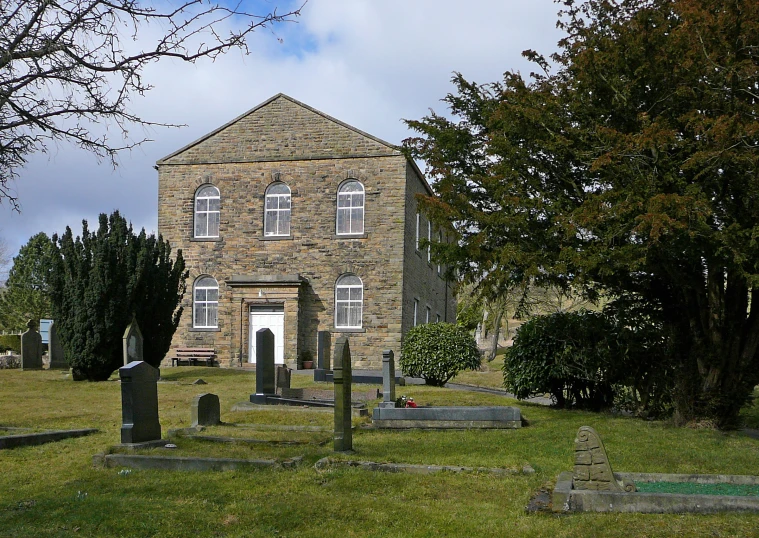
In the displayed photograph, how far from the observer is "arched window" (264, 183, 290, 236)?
30.9 metres

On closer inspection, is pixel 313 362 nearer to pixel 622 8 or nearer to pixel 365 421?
pixel 365 421

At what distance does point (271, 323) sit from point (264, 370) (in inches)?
549

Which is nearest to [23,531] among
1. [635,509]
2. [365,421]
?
[635,509]

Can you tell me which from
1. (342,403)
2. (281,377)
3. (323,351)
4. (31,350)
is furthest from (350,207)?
(342,403)

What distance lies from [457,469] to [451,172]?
780 centimetres

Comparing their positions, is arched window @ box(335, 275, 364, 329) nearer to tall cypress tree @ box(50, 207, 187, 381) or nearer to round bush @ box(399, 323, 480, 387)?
round bush @ box(399, 323, 480, 387)

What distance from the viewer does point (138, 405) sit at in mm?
10281

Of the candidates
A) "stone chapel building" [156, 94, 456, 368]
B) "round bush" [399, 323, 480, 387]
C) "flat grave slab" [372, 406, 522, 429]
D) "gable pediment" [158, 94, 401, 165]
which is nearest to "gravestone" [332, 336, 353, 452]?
"flat grave slab" [372, 406, 522, 429]

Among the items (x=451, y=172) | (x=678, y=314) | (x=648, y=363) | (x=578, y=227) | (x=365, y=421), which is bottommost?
(x=365, y=421)

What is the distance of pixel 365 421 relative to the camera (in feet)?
45.8

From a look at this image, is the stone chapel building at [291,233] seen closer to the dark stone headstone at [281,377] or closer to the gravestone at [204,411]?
the dark stone headstone at [281,377]

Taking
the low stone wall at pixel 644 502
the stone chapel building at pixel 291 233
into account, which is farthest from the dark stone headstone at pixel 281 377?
the low stone wall at pixel 644 502

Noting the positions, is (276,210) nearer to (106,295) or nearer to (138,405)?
(106,295)

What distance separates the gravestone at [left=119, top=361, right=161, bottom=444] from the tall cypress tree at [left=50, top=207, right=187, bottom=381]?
12.2m
